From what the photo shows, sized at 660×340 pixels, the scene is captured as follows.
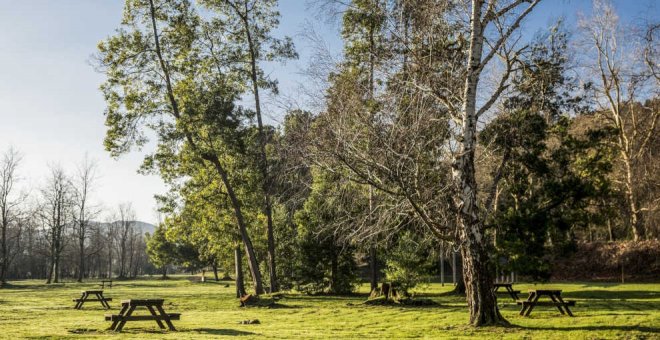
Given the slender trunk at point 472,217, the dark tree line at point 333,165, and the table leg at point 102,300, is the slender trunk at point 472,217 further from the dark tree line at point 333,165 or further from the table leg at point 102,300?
the table leg at point 102,300

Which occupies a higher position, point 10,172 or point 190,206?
point 10,172

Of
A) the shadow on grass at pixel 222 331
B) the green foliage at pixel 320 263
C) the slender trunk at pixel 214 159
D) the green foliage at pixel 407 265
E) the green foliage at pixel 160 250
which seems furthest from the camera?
the green foliage at pixel 160 250

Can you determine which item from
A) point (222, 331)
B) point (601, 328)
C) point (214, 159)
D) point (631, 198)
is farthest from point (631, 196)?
point (222, 331)

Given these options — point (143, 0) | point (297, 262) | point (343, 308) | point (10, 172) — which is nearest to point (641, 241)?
point (297, 262)

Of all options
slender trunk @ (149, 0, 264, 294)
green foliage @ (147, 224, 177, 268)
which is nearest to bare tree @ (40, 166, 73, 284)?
green foliage @ (147, 224, 177, 268)

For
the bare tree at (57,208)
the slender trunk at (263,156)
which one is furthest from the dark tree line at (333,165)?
the bare tree at (57,208)

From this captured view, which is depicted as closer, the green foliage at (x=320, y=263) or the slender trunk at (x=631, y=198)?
the green foliage at (x=320, y=263)

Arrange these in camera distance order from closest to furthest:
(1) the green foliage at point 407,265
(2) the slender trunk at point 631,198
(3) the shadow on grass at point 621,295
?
(3) the shadow on grass at point 621,295 < (1) the green foliage at point 407,265 < (2) the slender trunk at point 631,198

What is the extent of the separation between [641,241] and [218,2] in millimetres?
33592

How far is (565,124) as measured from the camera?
27547mm

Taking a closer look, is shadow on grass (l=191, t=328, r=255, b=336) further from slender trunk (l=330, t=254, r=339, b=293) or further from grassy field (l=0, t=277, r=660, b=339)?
slender trunk (l=330, t=254, r=339, b=293)

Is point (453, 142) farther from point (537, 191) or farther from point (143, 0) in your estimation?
point (143, 0)

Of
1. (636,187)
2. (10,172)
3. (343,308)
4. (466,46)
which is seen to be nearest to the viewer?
(466,46)

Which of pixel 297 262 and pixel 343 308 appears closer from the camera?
pixel 343 308
